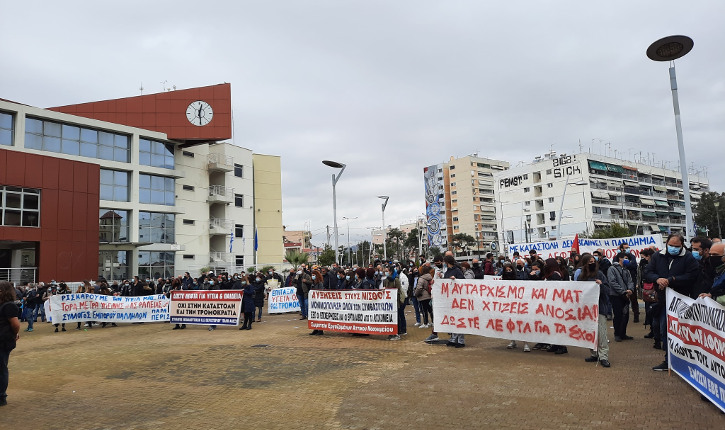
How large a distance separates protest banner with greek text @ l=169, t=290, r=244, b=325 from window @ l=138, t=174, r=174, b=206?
25463mm

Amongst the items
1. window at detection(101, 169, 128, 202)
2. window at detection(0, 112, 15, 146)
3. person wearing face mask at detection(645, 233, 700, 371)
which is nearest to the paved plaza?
person wearing face mask at detection(645, 233, 700, 371)

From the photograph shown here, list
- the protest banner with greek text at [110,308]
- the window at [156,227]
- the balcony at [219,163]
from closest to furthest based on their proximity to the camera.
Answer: the protest banner with greek text at [110,308] < the window at [156,227] < the balcony at [219,163]

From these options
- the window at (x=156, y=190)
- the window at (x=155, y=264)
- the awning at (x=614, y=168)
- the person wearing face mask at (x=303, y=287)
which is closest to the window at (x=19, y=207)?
the window at (x=156, y=190)

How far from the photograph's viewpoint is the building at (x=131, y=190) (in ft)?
97.4

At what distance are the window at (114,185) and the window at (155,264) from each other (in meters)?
4.91

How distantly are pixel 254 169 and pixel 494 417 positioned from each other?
5314 cm

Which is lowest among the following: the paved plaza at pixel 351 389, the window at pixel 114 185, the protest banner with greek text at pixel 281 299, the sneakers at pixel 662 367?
the paved plaza at pixel 351 389

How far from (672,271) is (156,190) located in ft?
130

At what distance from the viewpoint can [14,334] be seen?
23.7 feet

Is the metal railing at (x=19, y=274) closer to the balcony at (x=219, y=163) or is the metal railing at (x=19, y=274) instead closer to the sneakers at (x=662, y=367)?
the balcony at (x=219, y=163)

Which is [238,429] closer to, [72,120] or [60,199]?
[60,199]

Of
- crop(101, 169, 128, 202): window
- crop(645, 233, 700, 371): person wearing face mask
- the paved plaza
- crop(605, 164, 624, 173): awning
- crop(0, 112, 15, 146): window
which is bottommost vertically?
the paved plaza

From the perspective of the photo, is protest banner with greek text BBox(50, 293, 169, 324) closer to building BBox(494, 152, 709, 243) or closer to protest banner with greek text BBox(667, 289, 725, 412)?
protest banner with greek text BBox(667, 289, 725, 412)

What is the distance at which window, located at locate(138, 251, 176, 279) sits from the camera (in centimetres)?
3912
